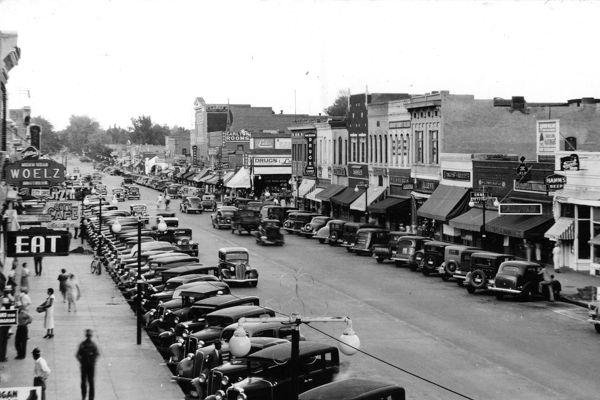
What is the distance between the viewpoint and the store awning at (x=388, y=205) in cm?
6372

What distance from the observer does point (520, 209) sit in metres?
46.6

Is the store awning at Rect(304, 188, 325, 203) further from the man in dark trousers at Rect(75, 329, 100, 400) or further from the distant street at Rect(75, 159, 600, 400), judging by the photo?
the man in dark trousers at Rect(75, 329, 100, 400)

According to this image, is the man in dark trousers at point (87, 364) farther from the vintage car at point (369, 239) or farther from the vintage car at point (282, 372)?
the vintage car at point (369, 239)

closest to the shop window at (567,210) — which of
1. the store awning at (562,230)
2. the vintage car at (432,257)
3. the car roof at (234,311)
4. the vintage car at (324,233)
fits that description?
the store awning at (562,230)

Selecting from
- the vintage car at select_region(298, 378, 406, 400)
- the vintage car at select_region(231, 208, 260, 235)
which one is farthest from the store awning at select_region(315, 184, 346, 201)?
the vintage car at select_region(298, 378, 406, 400)

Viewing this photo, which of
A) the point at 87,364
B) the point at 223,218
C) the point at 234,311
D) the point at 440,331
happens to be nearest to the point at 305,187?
the point at 223,218

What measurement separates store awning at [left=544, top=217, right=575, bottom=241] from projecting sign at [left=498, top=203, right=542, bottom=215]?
5.84 feet

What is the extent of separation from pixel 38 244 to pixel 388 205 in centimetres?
4583

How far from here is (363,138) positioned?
7481 centimetres

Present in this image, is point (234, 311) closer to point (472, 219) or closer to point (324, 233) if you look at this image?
point (472, 219)

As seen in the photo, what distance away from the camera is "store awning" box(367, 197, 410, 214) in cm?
6372

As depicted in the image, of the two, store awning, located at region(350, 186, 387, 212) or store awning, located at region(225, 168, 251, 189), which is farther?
store awning, located at region(225, 168, 251, 189)

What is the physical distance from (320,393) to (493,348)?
1190 cm

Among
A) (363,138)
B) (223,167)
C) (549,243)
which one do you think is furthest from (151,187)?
(549,243)
